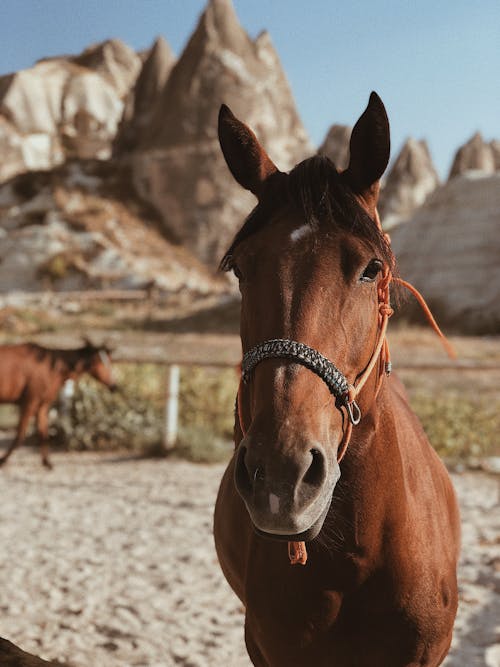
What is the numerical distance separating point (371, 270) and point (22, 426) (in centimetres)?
683

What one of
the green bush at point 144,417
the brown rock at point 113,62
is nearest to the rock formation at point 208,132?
the brown rock at point 113,62

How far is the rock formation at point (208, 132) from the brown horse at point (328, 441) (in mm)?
38140

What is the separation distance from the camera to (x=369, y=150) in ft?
5.76

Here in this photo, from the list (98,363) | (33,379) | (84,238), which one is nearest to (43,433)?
(33,379)

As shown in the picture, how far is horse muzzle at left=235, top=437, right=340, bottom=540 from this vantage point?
4.38ft

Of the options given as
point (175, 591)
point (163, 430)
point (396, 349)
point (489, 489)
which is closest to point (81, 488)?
point (163, 430)

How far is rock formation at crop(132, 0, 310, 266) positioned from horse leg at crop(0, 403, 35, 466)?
32.3 meters

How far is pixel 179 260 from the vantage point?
38.9 metres

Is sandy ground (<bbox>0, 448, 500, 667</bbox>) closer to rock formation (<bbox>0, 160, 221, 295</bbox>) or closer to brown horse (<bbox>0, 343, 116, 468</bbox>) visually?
brown horse (<bbox>0, 343, 116, 468</bbox>)

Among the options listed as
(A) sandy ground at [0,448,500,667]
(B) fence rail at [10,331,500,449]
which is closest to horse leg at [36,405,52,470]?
(A) sandy ground at [0,448,500,667]

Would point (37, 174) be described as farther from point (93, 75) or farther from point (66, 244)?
point (93, 75)

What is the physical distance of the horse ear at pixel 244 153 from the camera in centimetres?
188

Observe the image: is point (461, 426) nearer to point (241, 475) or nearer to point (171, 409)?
point (171, 409)

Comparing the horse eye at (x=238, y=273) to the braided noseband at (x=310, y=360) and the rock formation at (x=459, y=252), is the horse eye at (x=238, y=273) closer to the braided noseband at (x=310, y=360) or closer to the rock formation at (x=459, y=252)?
the braided noseband at (x=310, y=360)
